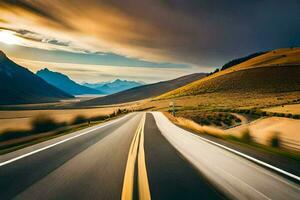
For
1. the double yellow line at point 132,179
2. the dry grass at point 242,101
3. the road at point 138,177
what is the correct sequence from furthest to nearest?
1. the dry grass at point 242,101
2. the road at point 138,177
3. the double yellow line at point 132,179

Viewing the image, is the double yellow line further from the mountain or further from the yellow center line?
the mountain

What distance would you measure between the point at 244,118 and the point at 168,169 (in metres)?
37.7

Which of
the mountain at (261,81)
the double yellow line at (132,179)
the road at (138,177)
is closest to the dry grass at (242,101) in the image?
the mountain at (261,81)

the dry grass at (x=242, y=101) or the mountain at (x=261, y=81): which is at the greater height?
the mountain at (x=261, y=81)

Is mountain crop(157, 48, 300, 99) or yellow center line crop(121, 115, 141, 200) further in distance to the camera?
mountain crop(157, 48, 300, 99)

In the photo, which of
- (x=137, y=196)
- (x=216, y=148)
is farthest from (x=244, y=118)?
(x=137, y=196)

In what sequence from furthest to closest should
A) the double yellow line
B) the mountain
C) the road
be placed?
the mountain → the road → the double yellow line

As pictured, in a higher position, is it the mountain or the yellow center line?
the mountain

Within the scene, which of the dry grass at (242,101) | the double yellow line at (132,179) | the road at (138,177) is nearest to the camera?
the double yellow line at (132,179)

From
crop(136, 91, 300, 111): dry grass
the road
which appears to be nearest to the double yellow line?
the road

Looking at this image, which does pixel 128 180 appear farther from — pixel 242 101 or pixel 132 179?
pixel 242 101

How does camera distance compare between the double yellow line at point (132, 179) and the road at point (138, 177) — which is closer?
the double yellow line at point (132, 179)

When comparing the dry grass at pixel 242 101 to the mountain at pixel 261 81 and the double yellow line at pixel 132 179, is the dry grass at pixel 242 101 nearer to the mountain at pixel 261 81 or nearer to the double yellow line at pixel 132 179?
the mountain at pixel 261 81

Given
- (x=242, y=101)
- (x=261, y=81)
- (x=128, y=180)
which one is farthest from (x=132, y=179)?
(x=261, y=81)
